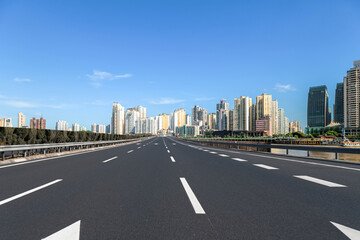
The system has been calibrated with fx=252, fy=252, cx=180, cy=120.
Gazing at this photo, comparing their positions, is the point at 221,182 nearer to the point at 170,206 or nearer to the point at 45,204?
the point at 170,206

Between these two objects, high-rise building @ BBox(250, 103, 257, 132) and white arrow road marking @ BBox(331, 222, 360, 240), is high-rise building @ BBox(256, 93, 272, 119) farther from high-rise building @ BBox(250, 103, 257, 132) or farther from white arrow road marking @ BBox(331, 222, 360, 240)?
white arrow road marking @ BBox(331, 222, 360, 240)

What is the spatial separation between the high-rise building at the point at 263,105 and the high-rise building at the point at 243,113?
6831mm

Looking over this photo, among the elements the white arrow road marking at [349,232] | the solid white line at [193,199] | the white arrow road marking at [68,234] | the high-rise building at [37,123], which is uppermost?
the high-rise building at [37,123]

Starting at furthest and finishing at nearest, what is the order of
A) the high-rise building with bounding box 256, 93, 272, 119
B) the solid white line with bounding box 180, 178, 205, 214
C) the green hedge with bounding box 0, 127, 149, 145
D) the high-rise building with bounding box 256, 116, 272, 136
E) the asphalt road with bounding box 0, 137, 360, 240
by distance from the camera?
the high-rise building with bounding box 256, 93, 272, 119 → the high-rise building with bounding box 256, 116, 272, 136 → the green hedge with bounding box 0, 127, 149, 145 → the solid white line with bounding box 180, 178, 205, 214 → the asphalt road with bounding box 0, 137, 360, 240

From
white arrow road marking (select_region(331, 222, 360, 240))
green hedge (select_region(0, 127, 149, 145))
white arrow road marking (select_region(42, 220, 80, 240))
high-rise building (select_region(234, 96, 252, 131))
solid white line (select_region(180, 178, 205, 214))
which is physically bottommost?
solid white line (select_region(180, 178, 205, 214))

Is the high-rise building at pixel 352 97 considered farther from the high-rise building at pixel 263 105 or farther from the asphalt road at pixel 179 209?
the asphalt road at pixel 179 209

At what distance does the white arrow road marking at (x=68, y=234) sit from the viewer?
10.2 feet

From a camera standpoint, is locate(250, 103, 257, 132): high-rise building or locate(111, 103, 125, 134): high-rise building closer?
locate(111, 103, 125, 134): high-rise building

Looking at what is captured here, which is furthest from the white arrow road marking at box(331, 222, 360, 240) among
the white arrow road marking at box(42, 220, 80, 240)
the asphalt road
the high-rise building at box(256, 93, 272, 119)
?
the high-rise building at box(256, 93, 272, 119)

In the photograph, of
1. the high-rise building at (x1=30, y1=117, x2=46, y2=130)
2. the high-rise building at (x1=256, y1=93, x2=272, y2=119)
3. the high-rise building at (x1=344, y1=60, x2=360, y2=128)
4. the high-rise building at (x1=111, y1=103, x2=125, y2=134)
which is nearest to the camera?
the high-rise building at (x1=30, y1=117, x2=46, y2=130)

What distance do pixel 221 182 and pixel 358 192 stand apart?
3.13 meters

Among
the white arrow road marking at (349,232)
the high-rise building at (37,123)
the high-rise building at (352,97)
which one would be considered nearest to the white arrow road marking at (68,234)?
the white arrow road marking at (349,232)

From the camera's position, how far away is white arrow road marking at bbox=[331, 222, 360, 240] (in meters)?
3.11

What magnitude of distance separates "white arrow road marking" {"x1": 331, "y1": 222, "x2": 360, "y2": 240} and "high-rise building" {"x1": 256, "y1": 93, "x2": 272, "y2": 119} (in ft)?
645
